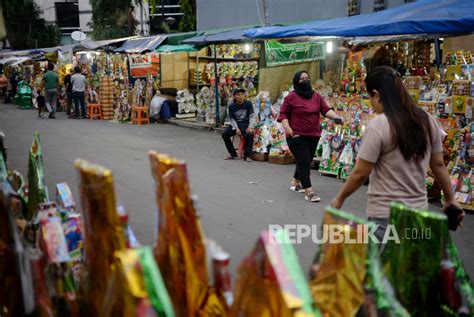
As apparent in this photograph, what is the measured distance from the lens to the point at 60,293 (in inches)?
73.2

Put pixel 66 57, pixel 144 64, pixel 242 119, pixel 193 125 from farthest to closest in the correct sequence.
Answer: pixel 66 57 < pixel 144 64 < pixel 193 125 < pixel 242 119

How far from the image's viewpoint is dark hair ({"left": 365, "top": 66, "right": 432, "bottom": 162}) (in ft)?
9.68

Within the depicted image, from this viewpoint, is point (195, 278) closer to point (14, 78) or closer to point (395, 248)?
point (395, 248)

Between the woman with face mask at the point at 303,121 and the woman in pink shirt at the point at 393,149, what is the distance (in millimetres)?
3646

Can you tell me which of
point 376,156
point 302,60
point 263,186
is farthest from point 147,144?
point 376,156

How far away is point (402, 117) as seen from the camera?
116 inches

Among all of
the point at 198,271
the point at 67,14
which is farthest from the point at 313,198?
the point at 67,14

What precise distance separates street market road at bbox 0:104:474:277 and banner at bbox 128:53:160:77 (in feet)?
9.50

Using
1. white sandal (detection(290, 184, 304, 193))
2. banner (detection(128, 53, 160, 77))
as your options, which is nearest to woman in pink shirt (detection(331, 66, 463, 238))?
white sandal (detection(290, 184, 304, 193))

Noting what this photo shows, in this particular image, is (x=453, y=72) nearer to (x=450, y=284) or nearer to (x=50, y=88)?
(x=450, y=284)

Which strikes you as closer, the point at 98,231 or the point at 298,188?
the point at 98,231

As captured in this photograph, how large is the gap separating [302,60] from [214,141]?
2757 mm

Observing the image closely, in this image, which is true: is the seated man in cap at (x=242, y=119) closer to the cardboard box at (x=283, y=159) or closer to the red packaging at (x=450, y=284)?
the cardboard box at (x=283, y=159)

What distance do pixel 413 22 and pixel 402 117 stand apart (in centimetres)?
450
